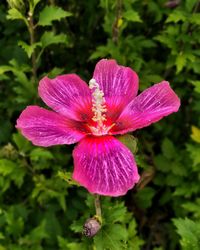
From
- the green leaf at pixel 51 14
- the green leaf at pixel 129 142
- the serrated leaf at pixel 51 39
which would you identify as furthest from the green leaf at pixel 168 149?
the green leaf at pixel 129 142

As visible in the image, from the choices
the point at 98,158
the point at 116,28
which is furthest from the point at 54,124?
the point at 116,28

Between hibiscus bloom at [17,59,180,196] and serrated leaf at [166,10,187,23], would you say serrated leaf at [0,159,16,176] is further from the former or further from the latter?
serrated leaf at [166,10,187,23]

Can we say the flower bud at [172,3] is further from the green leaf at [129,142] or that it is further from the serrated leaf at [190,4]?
the green leaf at [129,142]

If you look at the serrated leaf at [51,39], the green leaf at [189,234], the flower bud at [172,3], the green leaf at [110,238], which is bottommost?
the green leaf at [189,234]

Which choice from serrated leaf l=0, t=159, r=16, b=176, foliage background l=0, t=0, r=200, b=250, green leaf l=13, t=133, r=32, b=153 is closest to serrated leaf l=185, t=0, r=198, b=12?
foliage background l=0, t=0, r=200, b=250

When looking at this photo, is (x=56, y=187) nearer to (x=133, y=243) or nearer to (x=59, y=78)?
(x=133, y=243)
